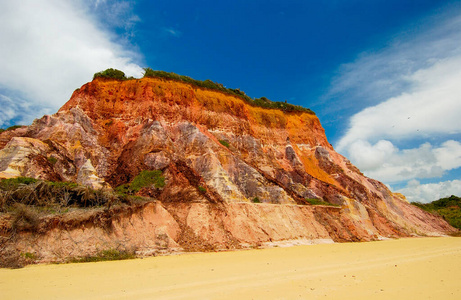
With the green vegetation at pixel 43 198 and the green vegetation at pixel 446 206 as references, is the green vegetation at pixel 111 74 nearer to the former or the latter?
the green vegetation at pixel 43 198

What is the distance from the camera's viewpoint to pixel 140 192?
757 inches

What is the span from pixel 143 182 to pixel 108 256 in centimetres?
819

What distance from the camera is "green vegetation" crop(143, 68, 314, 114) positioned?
32.6 m

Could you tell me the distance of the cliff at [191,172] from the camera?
15289mm

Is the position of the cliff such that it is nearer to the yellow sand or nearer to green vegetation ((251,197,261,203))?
green vegetation ((251,197,261,203))

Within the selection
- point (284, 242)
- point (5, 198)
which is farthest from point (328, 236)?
point (5, 198)

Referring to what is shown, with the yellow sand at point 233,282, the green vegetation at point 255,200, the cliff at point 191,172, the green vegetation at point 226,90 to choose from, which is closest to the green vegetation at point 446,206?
the cliff at point 191,172

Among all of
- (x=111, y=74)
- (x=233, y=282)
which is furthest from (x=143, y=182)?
(x=111, y=74)

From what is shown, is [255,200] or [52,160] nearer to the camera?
[52,160]

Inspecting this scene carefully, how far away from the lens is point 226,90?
3784 centimetres

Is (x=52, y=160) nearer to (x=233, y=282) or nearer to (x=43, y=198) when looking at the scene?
(x=43, y=198)

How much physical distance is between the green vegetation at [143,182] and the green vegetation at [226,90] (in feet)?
49.9

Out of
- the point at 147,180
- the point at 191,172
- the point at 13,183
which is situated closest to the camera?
the point at 13,183

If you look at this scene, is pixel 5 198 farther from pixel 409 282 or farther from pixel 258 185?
pixel 258 185
